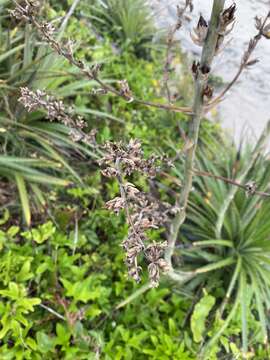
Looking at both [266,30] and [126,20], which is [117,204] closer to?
[266,30]

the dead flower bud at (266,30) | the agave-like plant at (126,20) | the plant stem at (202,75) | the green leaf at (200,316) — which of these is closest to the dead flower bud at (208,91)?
the plant stem at (202,75)

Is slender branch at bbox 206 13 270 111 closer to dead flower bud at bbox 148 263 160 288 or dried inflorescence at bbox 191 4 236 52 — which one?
dried inflorescence at bbox 191 4 236 52

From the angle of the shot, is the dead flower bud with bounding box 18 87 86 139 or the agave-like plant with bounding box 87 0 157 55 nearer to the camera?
the dead flower bud with bounding box 18 87 86 139

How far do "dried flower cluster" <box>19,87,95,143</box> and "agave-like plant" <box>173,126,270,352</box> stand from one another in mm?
934

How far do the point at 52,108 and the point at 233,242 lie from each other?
1449mm

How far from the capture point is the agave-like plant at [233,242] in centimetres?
193

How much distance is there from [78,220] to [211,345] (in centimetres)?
91

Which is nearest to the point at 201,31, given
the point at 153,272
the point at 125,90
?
the point at 125,90

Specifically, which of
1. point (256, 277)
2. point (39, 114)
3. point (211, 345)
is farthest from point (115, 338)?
point (39, 114)

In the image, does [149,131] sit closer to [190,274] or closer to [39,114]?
[39,114]

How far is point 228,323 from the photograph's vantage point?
1923 mm

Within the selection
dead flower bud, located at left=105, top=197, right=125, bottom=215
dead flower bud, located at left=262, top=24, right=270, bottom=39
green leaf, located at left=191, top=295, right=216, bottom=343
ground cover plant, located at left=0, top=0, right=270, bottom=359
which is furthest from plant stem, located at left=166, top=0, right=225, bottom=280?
green leaf, located at left=191, top=295, right=216, bottom=343

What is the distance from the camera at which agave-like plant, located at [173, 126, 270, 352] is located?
193 centimetres

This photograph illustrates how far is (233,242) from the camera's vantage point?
7.16ft
